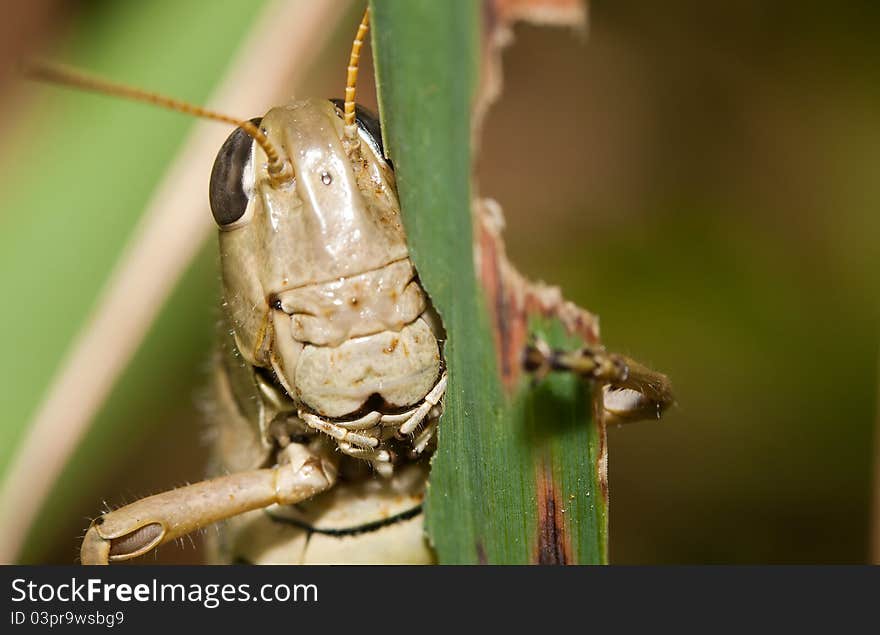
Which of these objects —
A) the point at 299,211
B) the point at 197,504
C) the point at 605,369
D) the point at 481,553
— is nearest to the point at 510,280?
the point at 605,369

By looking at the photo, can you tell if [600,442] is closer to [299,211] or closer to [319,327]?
[319,327]

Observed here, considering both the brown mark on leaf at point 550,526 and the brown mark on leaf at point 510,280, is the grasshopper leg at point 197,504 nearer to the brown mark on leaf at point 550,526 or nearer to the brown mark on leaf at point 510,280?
the brown mark on leaf at point 550,526


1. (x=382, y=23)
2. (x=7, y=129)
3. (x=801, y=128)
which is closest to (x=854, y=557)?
(x=801, y=128)

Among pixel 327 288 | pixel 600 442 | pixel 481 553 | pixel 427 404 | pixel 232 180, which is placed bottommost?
pixel 481 553

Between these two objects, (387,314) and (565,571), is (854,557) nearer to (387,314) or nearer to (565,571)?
(565,571)

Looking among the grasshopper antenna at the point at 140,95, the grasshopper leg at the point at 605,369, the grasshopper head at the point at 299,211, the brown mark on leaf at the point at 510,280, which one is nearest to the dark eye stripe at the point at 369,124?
the grasshopper head at the point at 299,211

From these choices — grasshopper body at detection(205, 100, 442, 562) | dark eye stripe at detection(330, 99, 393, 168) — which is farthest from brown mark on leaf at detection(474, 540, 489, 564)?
dark eye stripe at detection(330, 99, 393, 168)

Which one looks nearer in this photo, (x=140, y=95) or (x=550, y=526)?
(x=140, y=95)
